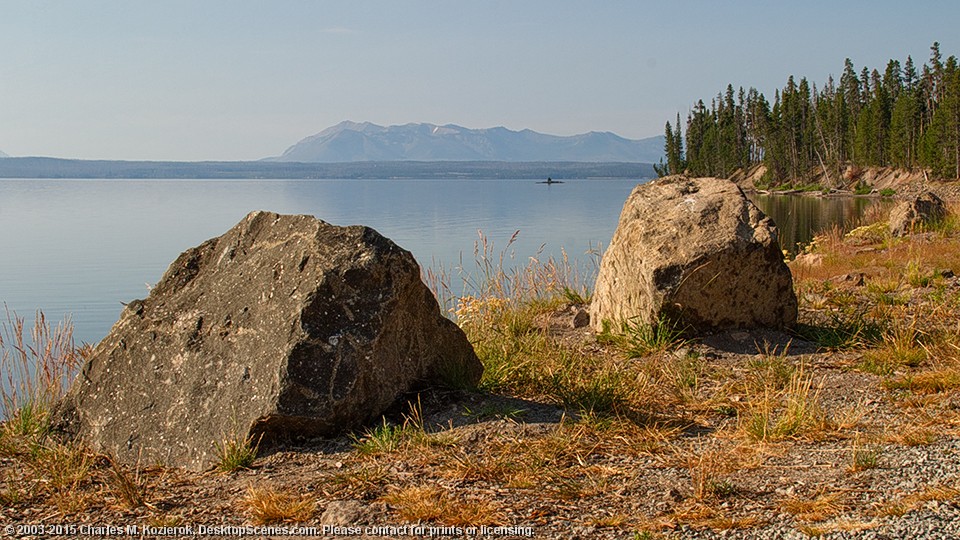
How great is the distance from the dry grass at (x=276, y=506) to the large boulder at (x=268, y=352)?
78 cm

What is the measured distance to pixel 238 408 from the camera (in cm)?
537

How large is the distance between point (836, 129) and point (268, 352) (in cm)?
10715

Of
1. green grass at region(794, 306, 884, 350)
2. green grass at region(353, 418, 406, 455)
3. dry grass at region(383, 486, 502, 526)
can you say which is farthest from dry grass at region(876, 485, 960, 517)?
green grass at region(794, 306, 884, 350)

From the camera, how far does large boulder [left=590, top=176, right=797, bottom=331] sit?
7.85m

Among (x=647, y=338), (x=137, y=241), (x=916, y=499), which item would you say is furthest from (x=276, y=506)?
(x=137, y=241)

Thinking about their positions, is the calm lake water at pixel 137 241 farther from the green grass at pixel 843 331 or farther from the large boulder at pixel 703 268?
the green grass at pixel 843 331

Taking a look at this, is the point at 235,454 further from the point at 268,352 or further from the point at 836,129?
the point at 836,129

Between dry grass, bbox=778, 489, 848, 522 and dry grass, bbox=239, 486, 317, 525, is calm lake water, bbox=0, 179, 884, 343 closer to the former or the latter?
dry grass, bbox=239, 486, 317, 525

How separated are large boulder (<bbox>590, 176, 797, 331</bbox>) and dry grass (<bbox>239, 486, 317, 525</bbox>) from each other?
431 cm

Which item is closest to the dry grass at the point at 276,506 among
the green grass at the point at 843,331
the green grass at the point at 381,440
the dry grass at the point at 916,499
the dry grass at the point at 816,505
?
the green grass at the point at 381,440

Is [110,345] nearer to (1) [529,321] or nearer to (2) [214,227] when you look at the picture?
(1) [529,321]

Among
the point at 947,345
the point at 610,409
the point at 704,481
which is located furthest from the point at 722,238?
the point at 704,481

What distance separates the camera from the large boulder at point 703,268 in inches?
309

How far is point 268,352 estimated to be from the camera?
18.0 ft
